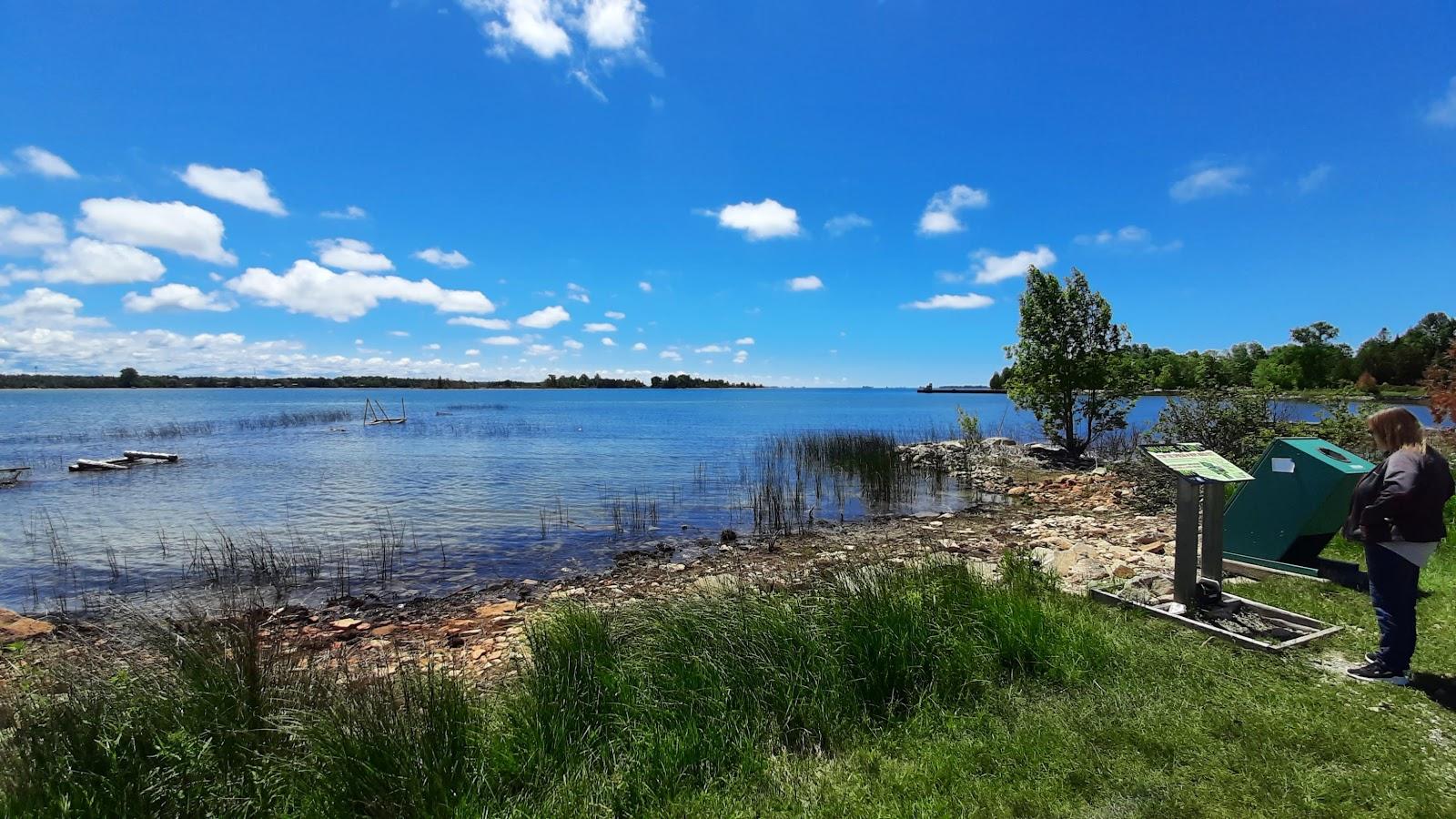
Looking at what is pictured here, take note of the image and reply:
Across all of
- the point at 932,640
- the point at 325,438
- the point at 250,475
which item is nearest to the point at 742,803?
the point at 932,640

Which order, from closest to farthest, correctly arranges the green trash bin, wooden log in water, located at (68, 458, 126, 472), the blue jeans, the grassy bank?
the grassy bank → the blue jeans → the green trash bin → wooden log in water, located at (68, 458, 126, 472)

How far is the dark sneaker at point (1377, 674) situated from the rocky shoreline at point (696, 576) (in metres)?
1.95

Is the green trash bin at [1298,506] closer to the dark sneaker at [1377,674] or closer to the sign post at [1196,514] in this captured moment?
the sign post at [1196,514]

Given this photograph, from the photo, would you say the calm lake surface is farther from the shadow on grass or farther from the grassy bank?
the shadow on grass

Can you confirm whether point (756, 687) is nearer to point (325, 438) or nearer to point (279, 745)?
point (279, 745)

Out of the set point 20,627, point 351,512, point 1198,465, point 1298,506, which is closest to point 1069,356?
point 1298,506

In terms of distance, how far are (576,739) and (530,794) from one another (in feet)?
1.84

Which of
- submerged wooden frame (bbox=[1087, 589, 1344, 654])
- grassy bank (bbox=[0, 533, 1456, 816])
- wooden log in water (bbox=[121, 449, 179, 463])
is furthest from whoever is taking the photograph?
wooden log in water (bbox=[121, 449, 179, 463])

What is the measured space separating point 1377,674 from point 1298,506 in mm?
3485

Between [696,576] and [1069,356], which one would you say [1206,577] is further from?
[1069,356]

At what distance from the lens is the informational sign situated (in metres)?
5.91

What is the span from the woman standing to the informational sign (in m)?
1.11

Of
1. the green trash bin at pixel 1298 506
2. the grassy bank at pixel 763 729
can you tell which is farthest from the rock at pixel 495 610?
the green trash bin at pixel 1298 506

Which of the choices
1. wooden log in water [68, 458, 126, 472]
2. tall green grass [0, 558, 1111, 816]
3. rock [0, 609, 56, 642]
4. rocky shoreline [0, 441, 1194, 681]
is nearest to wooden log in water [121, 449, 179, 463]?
wooden log in water [68, 458, 126, 472]
